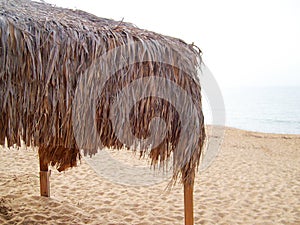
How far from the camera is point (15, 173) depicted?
3.96m

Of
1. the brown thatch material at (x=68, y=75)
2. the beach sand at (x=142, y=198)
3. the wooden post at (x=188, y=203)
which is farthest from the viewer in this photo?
the beach sand at (x=142, y=198)

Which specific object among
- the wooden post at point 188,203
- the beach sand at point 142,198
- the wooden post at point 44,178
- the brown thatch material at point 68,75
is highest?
the brown thatch material at point 68,75

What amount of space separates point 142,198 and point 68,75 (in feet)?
7.57

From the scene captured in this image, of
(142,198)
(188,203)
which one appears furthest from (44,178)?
(188,203)

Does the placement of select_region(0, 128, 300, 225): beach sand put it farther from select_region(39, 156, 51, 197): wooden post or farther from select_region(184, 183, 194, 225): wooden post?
select_region(184, 183, 194, 225): wooden post

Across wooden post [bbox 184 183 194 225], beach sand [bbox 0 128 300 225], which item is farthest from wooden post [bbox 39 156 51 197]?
wooden post [bbox 184 183 194 225]

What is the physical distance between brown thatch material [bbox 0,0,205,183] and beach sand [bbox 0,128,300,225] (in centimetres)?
123

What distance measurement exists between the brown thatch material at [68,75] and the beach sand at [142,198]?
1235mm

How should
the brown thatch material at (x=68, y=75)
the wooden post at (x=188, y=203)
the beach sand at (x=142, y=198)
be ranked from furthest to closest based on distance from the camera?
1. the beach sand at (x=142, y=198)
2. the wooden post at (x=188, y=203)
3. the brown thatch material at (x=68, y=75)

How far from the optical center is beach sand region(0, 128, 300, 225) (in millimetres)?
2693

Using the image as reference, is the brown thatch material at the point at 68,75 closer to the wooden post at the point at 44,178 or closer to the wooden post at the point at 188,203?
the wooden post at the point at 188,203

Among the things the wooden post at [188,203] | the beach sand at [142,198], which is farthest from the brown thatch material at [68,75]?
the beach sand at [142,198]

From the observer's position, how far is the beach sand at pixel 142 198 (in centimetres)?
269

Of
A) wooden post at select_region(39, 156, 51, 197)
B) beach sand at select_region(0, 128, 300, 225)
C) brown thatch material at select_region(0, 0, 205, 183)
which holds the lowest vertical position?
beach sand at select_region(0, 128, 300, 225)
